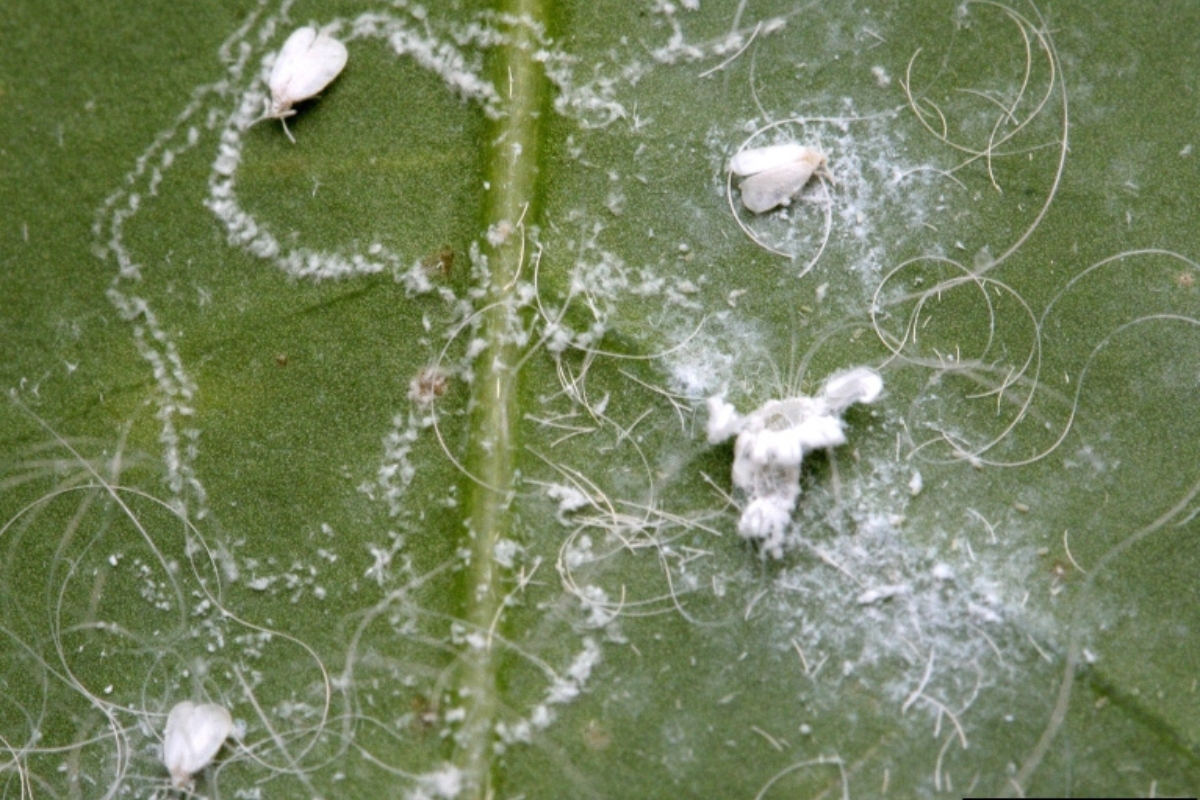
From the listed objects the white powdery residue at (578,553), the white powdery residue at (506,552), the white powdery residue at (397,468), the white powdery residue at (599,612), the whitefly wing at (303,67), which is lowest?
the white powdery residue at (599,612)

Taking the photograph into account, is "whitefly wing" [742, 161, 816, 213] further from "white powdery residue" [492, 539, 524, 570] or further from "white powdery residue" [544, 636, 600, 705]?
"white powdery residue" [544, 636, 600, 705]

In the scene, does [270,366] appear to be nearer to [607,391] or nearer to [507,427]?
[507,427]

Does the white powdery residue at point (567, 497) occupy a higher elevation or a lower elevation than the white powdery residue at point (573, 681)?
higher

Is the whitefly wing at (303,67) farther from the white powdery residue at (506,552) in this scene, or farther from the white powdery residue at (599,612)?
the white powdery residue at (599,612)

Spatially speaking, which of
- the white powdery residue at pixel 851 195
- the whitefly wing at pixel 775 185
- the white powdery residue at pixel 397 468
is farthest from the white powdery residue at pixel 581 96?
the white powdery residue at pixel 397 468

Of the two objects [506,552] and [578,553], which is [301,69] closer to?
[506,552]

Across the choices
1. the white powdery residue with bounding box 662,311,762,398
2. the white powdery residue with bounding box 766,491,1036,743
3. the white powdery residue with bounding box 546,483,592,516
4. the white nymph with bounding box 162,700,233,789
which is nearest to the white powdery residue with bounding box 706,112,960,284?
the white powdery residue with bounding box 662,311,762,398

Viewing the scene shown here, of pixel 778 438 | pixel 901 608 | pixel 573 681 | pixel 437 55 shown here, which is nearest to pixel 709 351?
pixel 778 438

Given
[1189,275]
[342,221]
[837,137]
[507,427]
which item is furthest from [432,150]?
[1189,275]
